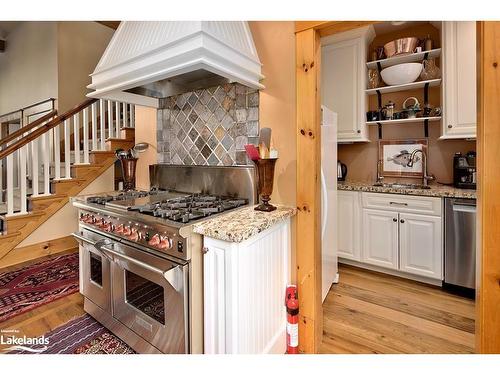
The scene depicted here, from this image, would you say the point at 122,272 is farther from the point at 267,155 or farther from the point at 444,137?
the point at 444,137

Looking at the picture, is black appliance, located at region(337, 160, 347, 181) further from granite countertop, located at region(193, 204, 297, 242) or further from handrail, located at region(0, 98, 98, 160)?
handrail, located at region(0, 98, 98, 160)

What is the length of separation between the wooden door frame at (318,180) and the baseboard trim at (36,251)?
281 cm

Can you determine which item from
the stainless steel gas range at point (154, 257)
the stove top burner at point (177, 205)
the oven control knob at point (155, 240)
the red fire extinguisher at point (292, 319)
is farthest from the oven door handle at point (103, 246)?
the red fire extinguisher at point (292, 319)

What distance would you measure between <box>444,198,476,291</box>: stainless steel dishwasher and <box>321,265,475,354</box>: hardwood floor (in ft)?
0.56

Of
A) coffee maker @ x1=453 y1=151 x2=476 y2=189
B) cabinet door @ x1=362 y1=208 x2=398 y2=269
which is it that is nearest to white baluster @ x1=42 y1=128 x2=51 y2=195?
cabinet door @ x1=362 y1=208 x2=398 y2=269

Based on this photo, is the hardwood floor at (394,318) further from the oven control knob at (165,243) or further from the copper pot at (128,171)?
the copper pot at (128,171)

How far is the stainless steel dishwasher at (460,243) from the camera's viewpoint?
6.66 feet

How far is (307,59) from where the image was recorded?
4.54 feet

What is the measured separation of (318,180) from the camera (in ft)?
4.73

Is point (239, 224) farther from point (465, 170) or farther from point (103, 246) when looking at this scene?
point (465, 170)
